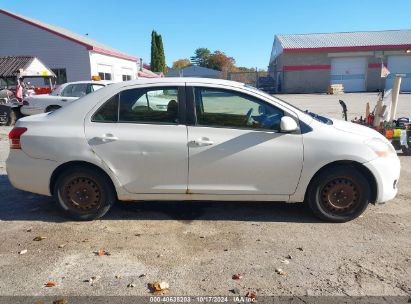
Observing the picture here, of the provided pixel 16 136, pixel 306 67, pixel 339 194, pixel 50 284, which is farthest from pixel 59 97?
pixel 306 67

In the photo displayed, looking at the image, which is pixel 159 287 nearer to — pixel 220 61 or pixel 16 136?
pixel 16 136

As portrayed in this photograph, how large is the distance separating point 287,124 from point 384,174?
1256 millimetres

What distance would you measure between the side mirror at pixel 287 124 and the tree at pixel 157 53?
195 feet

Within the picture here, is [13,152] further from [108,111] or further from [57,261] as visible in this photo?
[57,261]

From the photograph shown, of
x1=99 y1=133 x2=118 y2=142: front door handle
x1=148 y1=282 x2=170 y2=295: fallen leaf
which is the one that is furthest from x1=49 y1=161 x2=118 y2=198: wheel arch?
x1=148 y1=282 x2=170 y2=295: fallen leaf

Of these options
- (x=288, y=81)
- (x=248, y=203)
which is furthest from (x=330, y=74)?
(x=248, y=203)

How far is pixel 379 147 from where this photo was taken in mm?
4242

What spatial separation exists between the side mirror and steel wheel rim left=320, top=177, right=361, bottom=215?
2.56 feet

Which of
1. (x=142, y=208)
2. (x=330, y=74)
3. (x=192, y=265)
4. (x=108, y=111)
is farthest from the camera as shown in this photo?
(x=330, y=74)

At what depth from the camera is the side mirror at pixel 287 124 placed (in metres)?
4.07

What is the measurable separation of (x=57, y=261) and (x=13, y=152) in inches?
62.6

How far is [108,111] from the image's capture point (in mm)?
4352

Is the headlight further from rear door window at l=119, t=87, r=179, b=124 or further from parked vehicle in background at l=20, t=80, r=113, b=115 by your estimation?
parked vehicle in background at l=20, t=80, r=113, b=115

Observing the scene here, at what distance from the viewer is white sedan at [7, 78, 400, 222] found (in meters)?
4.20
